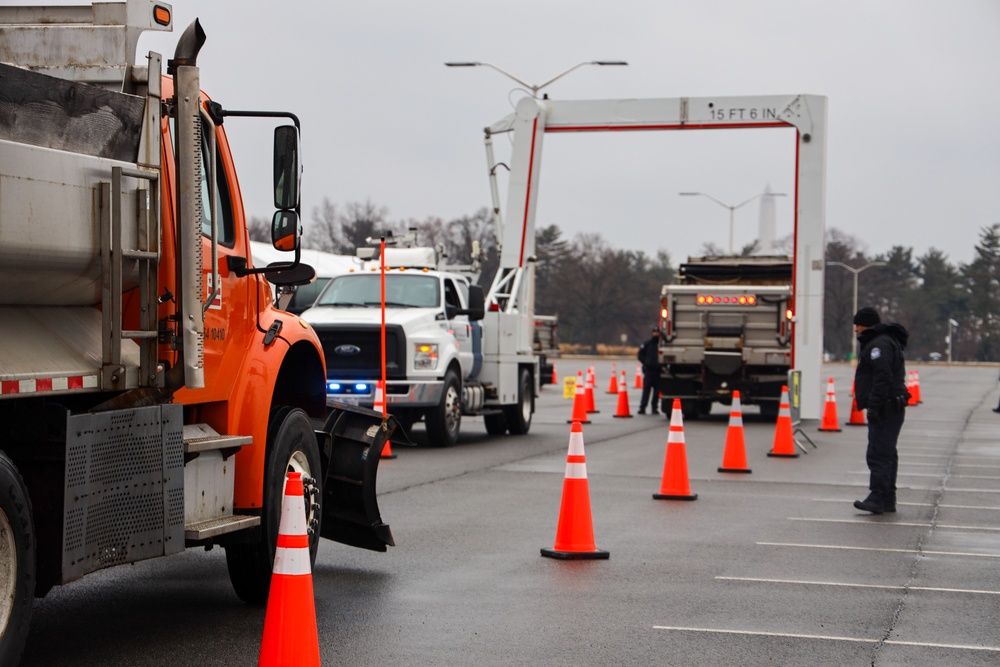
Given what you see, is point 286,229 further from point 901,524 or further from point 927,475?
point 927,475

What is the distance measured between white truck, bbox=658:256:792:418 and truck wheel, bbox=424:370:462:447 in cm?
768

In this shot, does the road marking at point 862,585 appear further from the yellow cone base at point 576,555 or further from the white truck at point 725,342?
the white truck at point 725,342

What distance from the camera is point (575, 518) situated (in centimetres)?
981

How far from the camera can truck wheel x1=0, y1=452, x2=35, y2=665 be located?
207 inches

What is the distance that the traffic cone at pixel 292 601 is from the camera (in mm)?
5543

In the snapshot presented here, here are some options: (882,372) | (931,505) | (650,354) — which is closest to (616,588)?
(882,372)

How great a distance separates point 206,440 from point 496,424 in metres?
16.0

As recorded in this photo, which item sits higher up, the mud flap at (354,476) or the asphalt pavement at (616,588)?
the mud flap at (354,476)

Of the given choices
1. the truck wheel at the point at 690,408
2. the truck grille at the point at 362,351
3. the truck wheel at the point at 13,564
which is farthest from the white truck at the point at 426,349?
the truck wheel at the point at 13,564

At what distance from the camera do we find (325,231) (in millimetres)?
98500

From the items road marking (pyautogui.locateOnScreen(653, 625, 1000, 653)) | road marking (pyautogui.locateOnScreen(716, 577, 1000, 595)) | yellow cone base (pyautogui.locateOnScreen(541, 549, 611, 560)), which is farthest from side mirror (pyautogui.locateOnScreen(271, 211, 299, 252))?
road marking (pyautogui.locateOnScreen(716, 577, 1000, 595))

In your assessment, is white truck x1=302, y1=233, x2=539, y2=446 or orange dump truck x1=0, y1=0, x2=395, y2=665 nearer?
orange dump truck x1=0, y1=0, x2=395, y2=665

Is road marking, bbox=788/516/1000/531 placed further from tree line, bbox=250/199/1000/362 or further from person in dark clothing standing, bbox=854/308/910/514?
tree line, bbox=250/199/1000/362

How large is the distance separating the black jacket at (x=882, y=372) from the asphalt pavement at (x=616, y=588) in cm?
104
